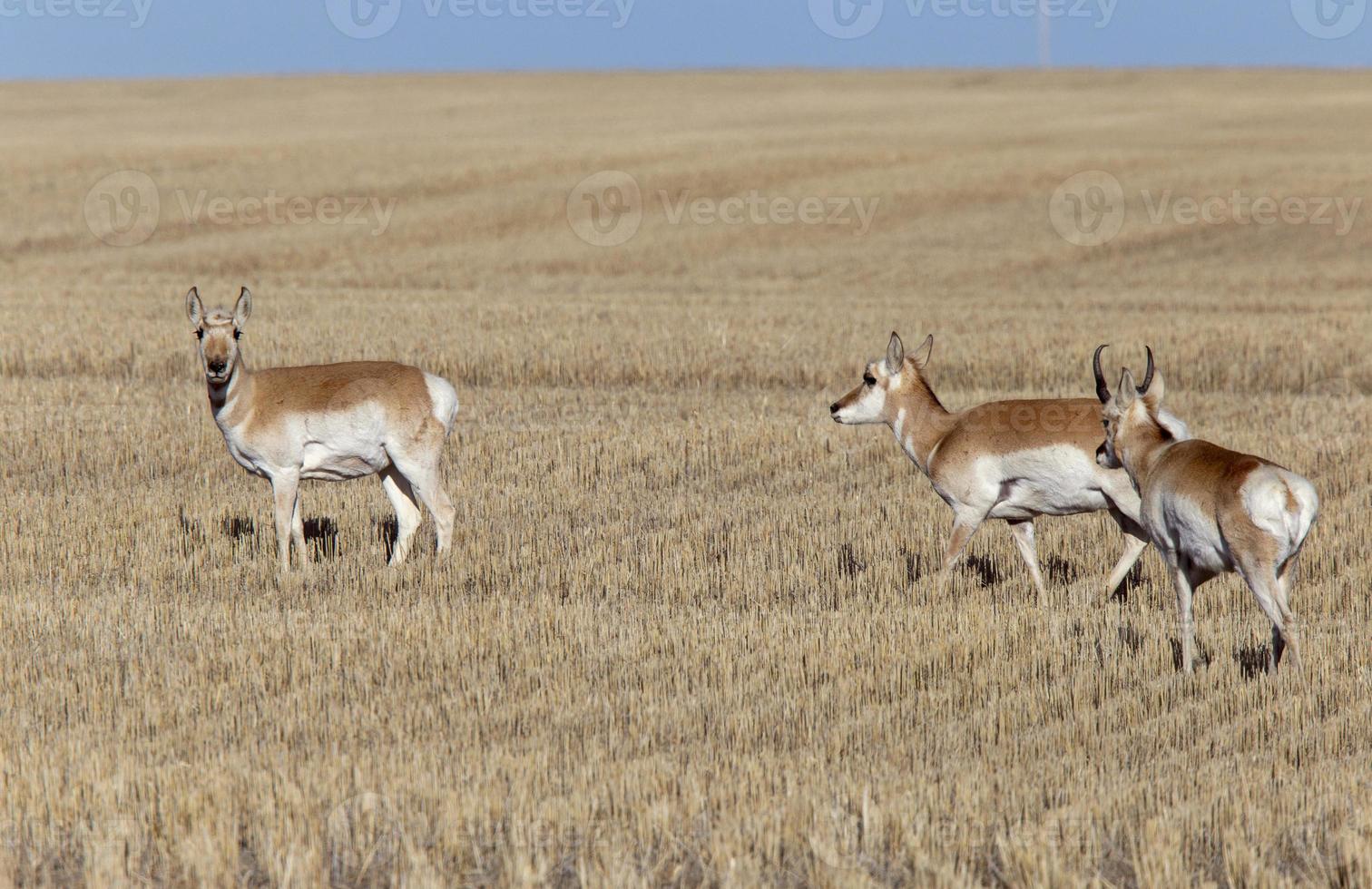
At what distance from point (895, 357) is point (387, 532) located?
180 inches

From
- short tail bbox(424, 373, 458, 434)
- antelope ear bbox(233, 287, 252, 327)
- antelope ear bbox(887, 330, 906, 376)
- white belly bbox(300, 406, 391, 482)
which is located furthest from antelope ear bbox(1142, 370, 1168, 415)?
antelope ear bbox(233, 287, 252, 327)

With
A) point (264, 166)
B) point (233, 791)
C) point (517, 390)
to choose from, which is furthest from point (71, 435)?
point (264, 166)

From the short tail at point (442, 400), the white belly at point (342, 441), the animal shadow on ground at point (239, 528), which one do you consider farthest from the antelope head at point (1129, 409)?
the animal shadow on ground at point (239, 528)

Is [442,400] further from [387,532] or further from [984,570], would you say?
[984,570]

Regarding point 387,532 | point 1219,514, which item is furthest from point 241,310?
point 1219,514

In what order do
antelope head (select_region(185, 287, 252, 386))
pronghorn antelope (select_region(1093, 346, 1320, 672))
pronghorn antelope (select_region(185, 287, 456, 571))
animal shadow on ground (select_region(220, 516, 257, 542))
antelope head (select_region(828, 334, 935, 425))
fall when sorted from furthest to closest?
1. animal shadow on ground (select_region(220, 516, 257, 542))
2. antelope head (select_region(828, 334, 935, 425))
3. pronghorn antelope (select_region(185, 287, 456, 571))
4. antelope head (select_region(185, 287, 252, 386))
5. pronghorn antelope (select_region(1093, 346, 1320, 672))

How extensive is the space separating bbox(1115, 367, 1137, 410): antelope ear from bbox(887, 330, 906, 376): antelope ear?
2.12 metres

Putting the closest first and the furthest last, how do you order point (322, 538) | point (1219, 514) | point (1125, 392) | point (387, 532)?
point (1219, 514), point (1125, 392), point (322, 538), point (387, 532)

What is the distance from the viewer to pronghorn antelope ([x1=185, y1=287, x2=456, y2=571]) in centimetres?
1071

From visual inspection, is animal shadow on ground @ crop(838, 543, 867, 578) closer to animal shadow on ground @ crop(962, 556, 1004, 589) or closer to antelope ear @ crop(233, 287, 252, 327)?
animal shadow on ground @ crop(962, 556, 1004, 589)

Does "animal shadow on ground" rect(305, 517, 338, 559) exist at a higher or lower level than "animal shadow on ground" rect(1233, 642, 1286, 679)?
higher

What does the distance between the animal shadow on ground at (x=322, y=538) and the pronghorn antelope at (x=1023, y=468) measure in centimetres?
472

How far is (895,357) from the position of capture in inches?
436

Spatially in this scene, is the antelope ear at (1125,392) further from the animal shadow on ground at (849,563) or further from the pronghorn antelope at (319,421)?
the pronghorn antelope at (319,421)
